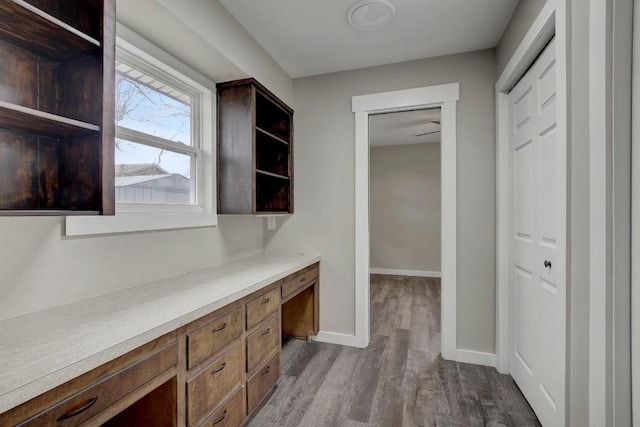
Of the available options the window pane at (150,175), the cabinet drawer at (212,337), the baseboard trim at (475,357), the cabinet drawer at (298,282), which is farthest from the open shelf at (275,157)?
the baseboard trim at (475,357)

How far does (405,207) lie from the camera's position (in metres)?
5.95

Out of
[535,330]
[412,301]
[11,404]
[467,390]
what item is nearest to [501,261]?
[535,330]

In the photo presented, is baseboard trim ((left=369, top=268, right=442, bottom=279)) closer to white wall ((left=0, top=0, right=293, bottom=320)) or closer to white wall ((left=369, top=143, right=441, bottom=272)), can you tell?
white wall ((left=369, top=143, right=441, bottom=272))

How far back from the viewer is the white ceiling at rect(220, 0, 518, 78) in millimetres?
1968

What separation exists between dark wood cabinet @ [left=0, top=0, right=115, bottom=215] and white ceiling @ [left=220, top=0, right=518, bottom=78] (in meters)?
1.03

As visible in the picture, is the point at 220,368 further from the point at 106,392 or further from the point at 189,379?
the point at 106,392

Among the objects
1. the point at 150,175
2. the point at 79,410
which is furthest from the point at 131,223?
the point at 79,410

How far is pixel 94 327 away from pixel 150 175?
1.03 metres

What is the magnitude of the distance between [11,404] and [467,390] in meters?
2.34

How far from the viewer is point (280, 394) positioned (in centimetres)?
207

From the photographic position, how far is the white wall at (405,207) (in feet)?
18.9

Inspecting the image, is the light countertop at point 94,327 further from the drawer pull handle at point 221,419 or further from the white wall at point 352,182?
the white wall at point 352,182

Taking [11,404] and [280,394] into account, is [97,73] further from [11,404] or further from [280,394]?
[280,394]

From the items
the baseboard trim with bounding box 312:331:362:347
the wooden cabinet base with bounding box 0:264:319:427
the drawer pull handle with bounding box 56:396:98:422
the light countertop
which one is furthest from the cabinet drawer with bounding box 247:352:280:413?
the drawer pull handle with bounding box 56:396:98:422
